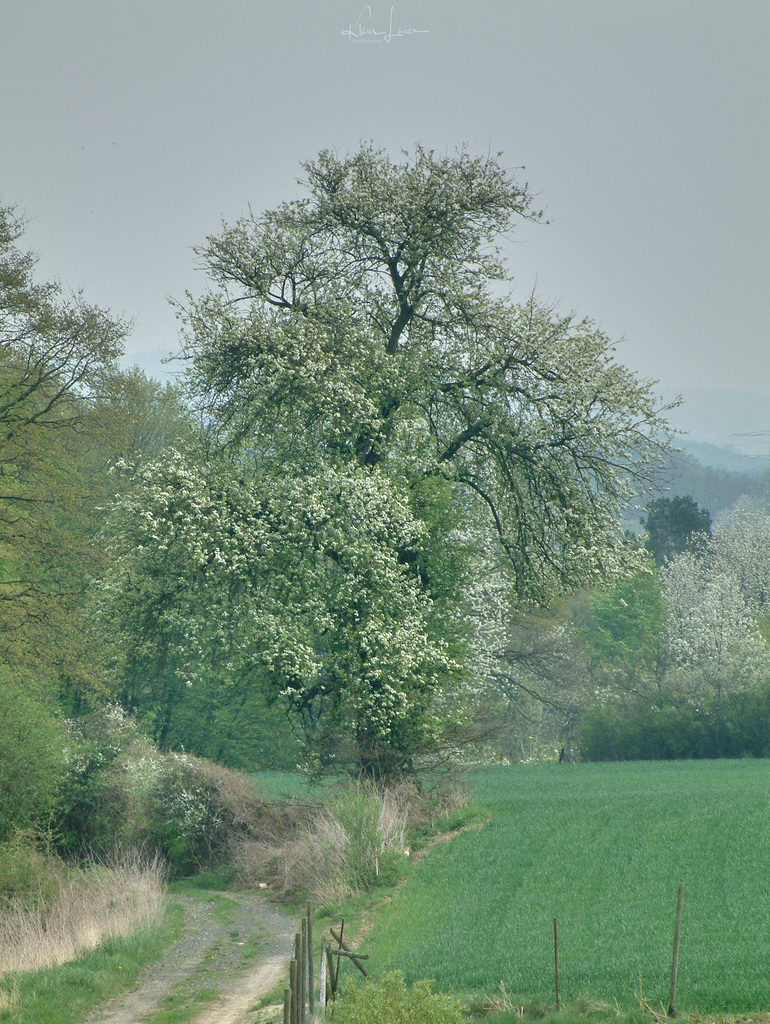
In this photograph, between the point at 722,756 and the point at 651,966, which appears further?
the point at 722,756

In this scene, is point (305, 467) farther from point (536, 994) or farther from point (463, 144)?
point (536, 994)

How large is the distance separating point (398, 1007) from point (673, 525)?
72329 millimetres

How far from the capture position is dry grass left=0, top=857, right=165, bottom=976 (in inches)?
620

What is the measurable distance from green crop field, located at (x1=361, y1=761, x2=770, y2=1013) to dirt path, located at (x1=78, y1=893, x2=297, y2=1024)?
1.90 m

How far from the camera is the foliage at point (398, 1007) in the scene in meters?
8.56

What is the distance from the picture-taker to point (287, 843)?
22672 mm

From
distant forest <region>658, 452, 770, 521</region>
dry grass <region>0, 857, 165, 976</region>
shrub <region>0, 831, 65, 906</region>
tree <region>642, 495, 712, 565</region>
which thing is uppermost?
distant forest <region>658, 452, 770, 521</region>

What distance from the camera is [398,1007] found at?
8.65 meters

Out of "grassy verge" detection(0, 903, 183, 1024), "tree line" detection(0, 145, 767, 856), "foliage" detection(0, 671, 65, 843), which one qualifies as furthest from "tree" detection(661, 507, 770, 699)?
"grassy verge" detection(0, 903, 183, 1024)

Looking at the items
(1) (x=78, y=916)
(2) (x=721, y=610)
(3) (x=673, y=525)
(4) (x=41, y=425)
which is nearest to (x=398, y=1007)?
(1) (x=78, y=916)

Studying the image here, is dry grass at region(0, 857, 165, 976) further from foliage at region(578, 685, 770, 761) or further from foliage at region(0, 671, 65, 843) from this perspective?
foliage at region(578, 685, 770, 761)

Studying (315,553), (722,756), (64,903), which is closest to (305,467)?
(315,553)

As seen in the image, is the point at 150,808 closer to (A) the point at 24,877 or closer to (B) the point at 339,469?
(A) the point at 24,877

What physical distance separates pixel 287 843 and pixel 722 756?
31848 mm
